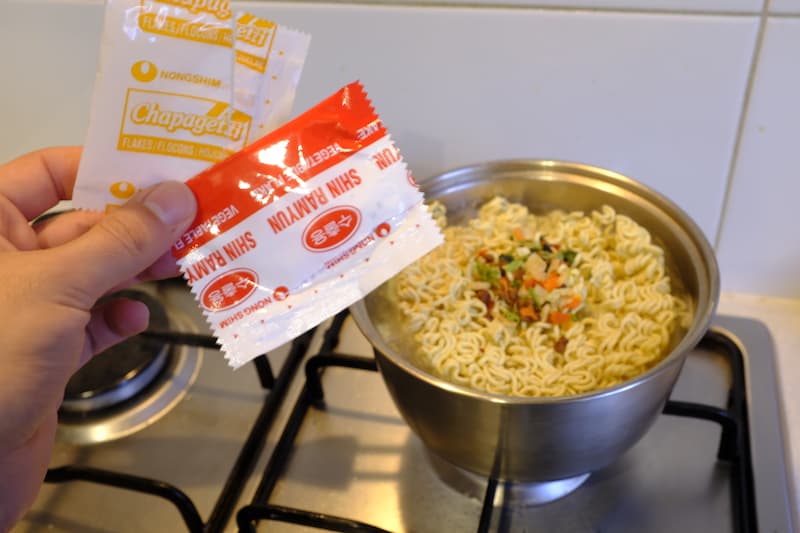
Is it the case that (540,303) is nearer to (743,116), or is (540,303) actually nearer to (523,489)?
(523,489)

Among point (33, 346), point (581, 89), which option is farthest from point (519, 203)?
point (33, 346)

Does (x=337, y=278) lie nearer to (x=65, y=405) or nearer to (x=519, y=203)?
(x=519, y=203)

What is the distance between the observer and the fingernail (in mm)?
528

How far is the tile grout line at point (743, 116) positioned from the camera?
2.34ft

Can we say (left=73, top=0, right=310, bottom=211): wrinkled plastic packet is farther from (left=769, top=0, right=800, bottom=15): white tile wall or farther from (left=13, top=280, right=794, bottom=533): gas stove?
(left=769, top=0, right=800, bottom=15): white tile wall

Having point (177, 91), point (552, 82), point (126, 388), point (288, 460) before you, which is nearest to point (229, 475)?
point (288, 460)

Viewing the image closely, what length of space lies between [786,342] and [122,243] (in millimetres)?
766

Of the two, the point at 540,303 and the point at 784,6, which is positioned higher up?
the point at 784,6

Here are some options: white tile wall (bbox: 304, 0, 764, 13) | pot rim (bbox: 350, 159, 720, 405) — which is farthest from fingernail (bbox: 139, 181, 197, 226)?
white tile wall (bbox: 304, 0, 764, 13)

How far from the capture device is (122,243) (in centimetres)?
53

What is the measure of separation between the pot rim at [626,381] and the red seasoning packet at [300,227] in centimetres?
8

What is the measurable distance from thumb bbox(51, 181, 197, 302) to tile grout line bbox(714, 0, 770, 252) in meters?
0.60

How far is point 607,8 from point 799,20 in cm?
19

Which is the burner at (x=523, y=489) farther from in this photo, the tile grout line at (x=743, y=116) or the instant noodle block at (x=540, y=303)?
the tile grout line at (x=743, y=116)
